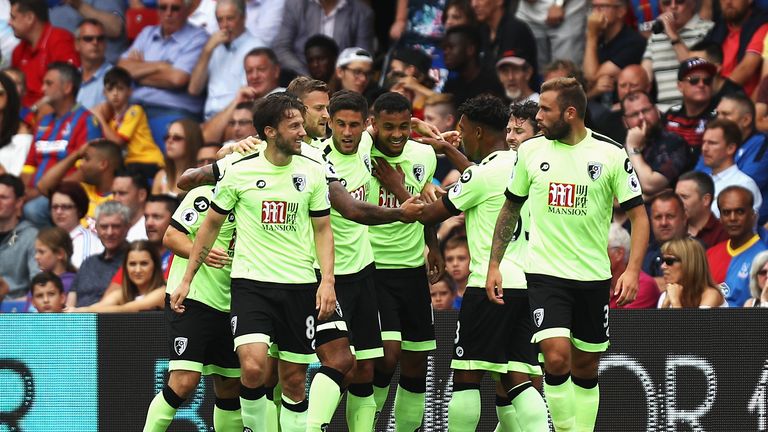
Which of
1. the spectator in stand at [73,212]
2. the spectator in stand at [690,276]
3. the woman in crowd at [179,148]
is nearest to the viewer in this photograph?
the spectator in stand at [690,276]

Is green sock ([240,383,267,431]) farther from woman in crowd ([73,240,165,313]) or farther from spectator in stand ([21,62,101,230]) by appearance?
spectator in stand ([21,62,101,230])

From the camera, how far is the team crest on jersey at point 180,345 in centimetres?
1045

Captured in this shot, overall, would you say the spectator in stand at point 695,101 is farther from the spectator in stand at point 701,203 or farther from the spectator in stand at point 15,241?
the spectator in stand at point 15,241

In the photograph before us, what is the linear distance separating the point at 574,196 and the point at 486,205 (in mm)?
845

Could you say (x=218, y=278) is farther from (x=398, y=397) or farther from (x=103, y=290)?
(x=103, y=290)

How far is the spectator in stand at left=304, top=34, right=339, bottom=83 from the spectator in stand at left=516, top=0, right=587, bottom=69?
2.16m

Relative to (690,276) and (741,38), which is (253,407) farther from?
(741,38)

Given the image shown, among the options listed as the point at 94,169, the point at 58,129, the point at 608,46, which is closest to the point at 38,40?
the point at 58,129

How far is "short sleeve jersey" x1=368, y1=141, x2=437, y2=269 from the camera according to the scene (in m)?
10.9

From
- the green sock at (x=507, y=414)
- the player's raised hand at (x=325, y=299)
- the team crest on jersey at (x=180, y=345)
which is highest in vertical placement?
the player's raised hand at (x=325, y=299)

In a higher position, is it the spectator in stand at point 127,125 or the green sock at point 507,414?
the spectator in stand at point 127,125

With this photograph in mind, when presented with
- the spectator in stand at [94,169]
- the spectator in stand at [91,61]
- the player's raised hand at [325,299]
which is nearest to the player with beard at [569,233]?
the player's raised hand at [325,299]

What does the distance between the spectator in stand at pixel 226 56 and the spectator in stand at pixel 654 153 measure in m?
4.69

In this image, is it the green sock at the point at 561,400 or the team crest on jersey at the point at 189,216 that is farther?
the team crest on jersey at the point at 189,216
